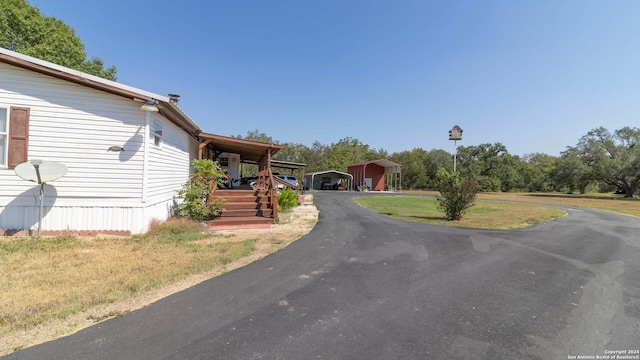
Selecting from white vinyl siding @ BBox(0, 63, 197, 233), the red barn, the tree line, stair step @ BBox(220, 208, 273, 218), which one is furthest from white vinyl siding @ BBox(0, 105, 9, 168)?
the red barn

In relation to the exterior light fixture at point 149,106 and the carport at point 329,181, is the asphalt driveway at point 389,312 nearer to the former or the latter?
the exterior light fixture at point 149,106

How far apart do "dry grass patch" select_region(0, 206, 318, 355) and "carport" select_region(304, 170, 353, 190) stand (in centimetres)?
3130

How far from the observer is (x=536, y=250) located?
6340mm

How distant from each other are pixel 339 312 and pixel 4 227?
25.8 feet

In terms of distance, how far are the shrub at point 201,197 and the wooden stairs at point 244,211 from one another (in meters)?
0.35

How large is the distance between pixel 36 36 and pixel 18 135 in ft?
63.0

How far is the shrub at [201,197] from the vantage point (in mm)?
8586

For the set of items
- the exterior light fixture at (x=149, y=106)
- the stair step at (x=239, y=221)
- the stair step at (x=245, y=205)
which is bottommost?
the stair step at (x=239, y=221)

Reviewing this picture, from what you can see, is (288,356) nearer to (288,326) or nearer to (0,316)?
(288,326)

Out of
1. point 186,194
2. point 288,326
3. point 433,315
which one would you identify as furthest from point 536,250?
point 186,194

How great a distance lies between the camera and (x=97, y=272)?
4285 mm

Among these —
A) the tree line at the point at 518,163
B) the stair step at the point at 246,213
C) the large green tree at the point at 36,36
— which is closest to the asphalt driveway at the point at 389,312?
the stair step at the point at 246,213

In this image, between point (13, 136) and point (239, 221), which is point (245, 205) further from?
point (13, 136)

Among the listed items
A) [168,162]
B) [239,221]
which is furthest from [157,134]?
[239,221]
